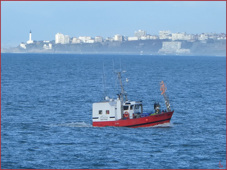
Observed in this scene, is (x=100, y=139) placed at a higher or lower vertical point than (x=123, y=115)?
lower

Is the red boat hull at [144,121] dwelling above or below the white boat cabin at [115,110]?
below

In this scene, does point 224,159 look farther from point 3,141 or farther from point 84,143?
point 3,141

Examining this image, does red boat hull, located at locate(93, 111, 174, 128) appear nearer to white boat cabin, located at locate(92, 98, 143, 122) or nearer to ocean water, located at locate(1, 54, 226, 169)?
white boat cabin, located at locate(92, 98, 143, 122)

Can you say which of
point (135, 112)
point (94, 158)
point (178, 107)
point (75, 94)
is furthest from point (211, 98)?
point (94, 158)

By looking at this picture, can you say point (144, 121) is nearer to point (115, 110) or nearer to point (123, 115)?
point (123, 115)

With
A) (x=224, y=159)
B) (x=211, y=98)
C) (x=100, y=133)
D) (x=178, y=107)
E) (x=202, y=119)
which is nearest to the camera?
(x=224, y=159)

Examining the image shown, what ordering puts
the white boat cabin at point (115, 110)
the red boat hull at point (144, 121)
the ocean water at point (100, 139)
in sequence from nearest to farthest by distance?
1. the ocean water at point (100, 139)
2. the red boat hull at point (144, 121)
3. the white boat cabin at point (115, 110)

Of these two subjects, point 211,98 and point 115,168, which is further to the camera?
point 211,98

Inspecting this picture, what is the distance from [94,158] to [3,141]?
1103cm

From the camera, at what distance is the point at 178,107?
87.0 m

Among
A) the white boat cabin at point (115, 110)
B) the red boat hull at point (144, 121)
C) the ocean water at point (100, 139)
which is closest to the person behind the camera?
the ocean water at point (100, 139)

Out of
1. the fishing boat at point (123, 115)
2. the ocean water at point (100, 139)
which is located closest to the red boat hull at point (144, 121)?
the fishing boat at point (123, 115)

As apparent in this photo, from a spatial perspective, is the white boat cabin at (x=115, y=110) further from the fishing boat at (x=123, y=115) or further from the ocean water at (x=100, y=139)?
the ocean water at (x=100, y=139)

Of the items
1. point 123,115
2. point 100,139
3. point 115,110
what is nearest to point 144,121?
point 123,115
